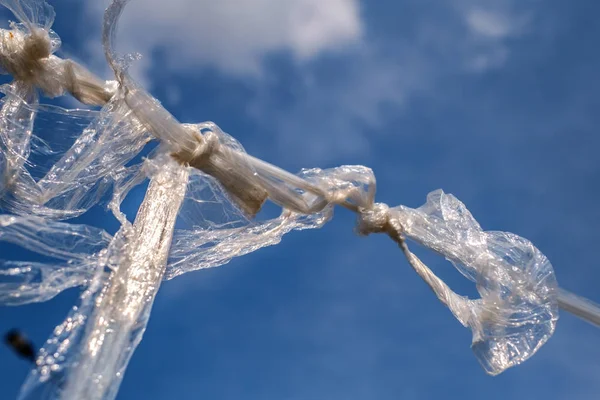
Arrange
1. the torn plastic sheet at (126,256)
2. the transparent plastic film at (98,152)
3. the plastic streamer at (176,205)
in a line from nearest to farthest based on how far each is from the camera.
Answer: the torn plastic sheet at (126,256)
the plastic streamer at (176,205)
the transparent plastic film at (98,152)

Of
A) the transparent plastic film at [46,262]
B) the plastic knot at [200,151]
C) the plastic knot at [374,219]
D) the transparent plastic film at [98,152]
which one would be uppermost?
the transparent plastic film at [98,152]

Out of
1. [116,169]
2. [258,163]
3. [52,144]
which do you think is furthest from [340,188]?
[52,144]

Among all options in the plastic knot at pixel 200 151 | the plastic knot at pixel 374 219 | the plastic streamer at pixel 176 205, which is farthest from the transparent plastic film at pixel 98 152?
the plastic knot at pixel 374 219

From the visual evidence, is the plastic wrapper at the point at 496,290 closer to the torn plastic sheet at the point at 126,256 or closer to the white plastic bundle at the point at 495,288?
the white plastic bundle at the point at 495,288

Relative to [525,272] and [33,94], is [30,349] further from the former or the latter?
[525,272]

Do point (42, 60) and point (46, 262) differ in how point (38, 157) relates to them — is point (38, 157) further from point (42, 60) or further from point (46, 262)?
point (46, 262)

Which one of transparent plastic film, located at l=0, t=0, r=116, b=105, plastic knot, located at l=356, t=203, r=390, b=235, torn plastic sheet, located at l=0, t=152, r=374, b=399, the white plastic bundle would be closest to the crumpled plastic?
transparent plastic film, located at l=0, t=0, r=116, b=105

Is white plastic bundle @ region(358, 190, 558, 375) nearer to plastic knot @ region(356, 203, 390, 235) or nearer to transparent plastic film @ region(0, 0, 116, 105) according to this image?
plastic knot @ region(356, 203, 390, 235)
